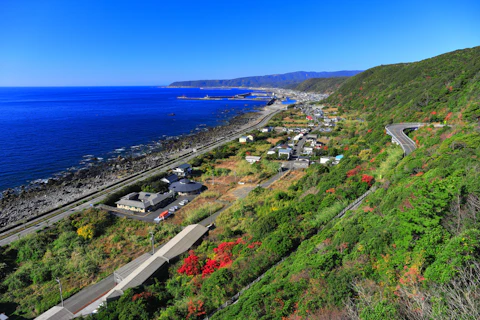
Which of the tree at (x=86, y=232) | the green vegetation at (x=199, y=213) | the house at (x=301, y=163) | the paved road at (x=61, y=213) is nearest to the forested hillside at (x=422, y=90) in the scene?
the house at (x=301, y=163)

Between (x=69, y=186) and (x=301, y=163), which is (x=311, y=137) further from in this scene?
(x=69, y=186)

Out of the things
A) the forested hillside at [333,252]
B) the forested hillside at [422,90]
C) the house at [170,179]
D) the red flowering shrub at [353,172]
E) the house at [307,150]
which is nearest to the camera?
the forested hillside at [333,252]

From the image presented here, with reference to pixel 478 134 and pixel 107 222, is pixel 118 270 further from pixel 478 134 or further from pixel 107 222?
pixel 478 134

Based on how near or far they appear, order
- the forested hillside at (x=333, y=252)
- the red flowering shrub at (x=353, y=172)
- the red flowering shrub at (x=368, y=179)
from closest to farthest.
A: 1. the forested hillside at (x=333, y=252)
2. the red flowering shrub at (x=368, y=179)
3. the red flowering shrub at (x=353, y=172)

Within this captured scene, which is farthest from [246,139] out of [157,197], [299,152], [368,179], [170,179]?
[368,179]

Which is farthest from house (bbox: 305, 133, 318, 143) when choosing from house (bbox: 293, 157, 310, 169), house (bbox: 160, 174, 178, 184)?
house (bbox: 160, 174, 178, 184)

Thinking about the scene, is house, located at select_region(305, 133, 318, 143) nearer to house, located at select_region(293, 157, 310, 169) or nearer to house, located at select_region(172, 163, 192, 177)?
house, located at select_region(293, 157, 310, 169)

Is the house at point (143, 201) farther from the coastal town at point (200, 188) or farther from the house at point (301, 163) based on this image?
the house at point (301, 163)

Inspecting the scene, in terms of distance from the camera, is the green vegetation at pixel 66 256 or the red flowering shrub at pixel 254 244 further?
the red flowering shrub at pixel 254 244
